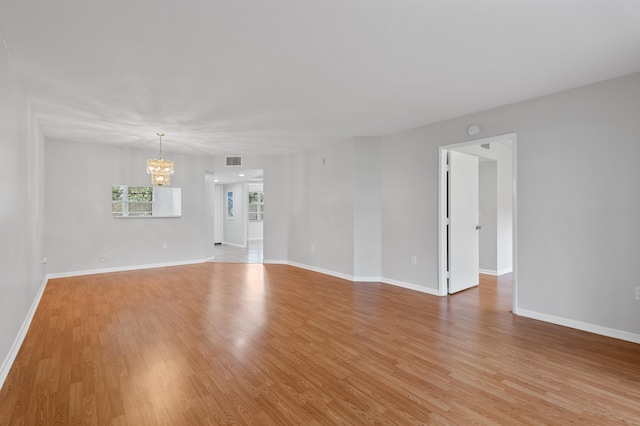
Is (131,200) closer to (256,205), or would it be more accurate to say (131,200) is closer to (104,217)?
(104,217)

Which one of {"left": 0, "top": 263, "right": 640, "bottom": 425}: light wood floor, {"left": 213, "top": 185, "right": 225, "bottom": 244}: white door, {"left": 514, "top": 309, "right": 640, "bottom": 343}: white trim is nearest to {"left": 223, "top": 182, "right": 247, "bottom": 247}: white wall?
{"left": 213, "top": 185, "right": 225, "bottom": 244}: white door

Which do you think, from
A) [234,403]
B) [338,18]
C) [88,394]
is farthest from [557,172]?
[88,394]

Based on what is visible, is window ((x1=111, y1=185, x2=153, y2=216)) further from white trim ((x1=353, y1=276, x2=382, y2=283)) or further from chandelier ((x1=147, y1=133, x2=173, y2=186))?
white trim ((x1=353, y1=276, x2=382, y2=283))

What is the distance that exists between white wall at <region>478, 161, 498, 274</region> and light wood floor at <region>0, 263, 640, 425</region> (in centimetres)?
190

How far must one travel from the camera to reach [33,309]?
3.78m

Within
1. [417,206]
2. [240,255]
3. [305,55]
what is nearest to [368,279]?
[417,206]

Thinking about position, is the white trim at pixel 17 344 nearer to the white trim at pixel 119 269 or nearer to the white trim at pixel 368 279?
the white trim at pixel 119 269

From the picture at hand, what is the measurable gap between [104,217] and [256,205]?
5833 millimetres

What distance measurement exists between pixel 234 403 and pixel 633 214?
12.2 ft

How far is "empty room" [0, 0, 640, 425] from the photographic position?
2045mm

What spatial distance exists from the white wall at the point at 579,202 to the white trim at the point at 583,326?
10 millimetres

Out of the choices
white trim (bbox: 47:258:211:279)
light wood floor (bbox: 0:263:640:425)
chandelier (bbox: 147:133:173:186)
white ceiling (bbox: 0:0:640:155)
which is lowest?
light wood floor (bbox: 0:263:640:425)

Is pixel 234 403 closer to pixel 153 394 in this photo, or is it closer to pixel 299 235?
pixel 153 394

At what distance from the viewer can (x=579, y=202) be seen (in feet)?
10.6
